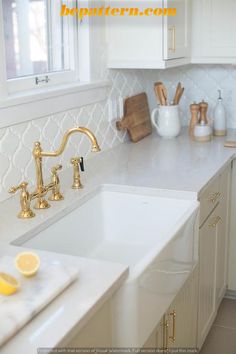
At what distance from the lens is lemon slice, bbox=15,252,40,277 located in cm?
131

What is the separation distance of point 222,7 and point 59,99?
126 cm

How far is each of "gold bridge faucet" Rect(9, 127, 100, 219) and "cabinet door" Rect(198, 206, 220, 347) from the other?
70 cm

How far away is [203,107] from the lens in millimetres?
3172

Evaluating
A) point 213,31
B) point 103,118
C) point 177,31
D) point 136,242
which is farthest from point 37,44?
point 213,31

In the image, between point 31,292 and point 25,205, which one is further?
point 25,205

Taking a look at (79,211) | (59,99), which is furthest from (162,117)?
(79,211)

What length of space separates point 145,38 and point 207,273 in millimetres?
1244

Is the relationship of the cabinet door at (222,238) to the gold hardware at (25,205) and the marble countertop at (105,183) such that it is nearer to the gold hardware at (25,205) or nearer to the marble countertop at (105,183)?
the marble countertop at (105,183)

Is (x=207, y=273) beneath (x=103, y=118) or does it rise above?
beneath

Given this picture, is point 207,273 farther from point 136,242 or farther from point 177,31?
point 177,31

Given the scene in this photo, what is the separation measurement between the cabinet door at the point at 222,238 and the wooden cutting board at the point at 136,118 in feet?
2.07

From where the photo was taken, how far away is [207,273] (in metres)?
2.48

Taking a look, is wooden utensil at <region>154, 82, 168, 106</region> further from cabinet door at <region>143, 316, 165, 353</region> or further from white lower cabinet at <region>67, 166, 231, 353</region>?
cabinet door at <region>143, 316, 165, 353</region>

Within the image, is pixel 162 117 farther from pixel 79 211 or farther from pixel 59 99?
pixel 79 211
